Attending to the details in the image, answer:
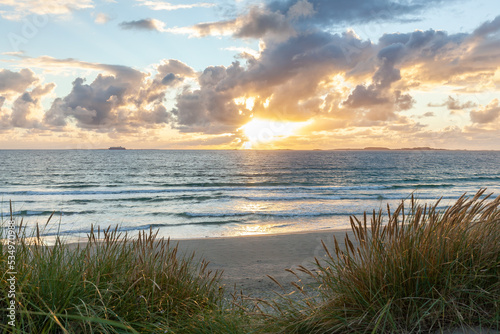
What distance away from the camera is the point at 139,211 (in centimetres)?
2033


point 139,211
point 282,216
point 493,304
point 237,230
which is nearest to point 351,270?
point 493,304

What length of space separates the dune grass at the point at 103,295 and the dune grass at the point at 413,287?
0.78 metres

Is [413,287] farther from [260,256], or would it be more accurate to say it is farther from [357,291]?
[260,256]

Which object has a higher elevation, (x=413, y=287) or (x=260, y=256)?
(x=413, y=287)

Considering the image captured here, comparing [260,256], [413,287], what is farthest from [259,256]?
[413,287]

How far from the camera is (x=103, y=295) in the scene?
249 cm

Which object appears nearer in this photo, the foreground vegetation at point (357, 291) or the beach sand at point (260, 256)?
the foreground vegetation at point (357, 291)

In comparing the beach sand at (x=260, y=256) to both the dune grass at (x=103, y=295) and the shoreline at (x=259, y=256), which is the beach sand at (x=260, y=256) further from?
the dune grass at (x=103, y=295)

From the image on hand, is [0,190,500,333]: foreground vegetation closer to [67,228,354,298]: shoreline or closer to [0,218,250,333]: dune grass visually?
[0,218,250,333]: dune grass

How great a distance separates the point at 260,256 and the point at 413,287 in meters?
8.27

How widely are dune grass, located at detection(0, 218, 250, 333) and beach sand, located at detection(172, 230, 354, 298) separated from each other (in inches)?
140

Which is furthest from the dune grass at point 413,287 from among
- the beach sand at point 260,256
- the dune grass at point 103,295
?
the beach sand at point 260,256

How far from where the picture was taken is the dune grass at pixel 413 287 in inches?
95.2

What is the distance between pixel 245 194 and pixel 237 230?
12.0m
